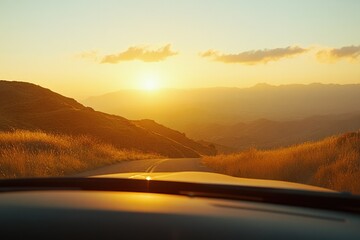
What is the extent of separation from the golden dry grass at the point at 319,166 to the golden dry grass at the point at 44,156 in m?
7.19

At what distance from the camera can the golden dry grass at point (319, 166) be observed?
43.0 ft

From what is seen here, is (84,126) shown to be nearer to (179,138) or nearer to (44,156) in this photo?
(179,138)

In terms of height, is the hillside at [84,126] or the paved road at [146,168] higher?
the hillside at [84,126]

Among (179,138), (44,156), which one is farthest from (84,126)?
(44,156)

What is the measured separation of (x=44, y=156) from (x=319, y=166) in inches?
460

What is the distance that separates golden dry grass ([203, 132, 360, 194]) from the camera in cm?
1310

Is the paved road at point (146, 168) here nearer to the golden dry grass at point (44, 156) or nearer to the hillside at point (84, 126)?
the golden dry grass at point (44, 156)

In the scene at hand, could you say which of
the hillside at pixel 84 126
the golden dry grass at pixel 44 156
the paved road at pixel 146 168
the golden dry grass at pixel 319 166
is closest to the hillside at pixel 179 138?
the hillside at pixel 84 126

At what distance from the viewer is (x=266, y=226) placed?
2.57 metres

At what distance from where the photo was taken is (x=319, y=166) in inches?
632

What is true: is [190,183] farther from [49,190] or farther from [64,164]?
[64,164]

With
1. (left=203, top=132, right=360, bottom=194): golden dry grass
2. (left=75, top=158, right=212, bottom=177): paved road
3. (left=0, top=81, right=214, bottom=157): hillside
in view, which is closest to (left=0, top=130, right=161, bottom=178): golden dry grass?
(left=75, top=158, right=212, bottom=177): paved road

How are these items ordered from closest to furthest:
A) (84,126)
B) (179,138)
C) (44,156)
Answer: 1. (44,156)
2. (84,126)
3. (179,138)

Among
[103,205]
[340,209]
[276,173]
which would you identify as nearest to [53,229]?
[103,205]
